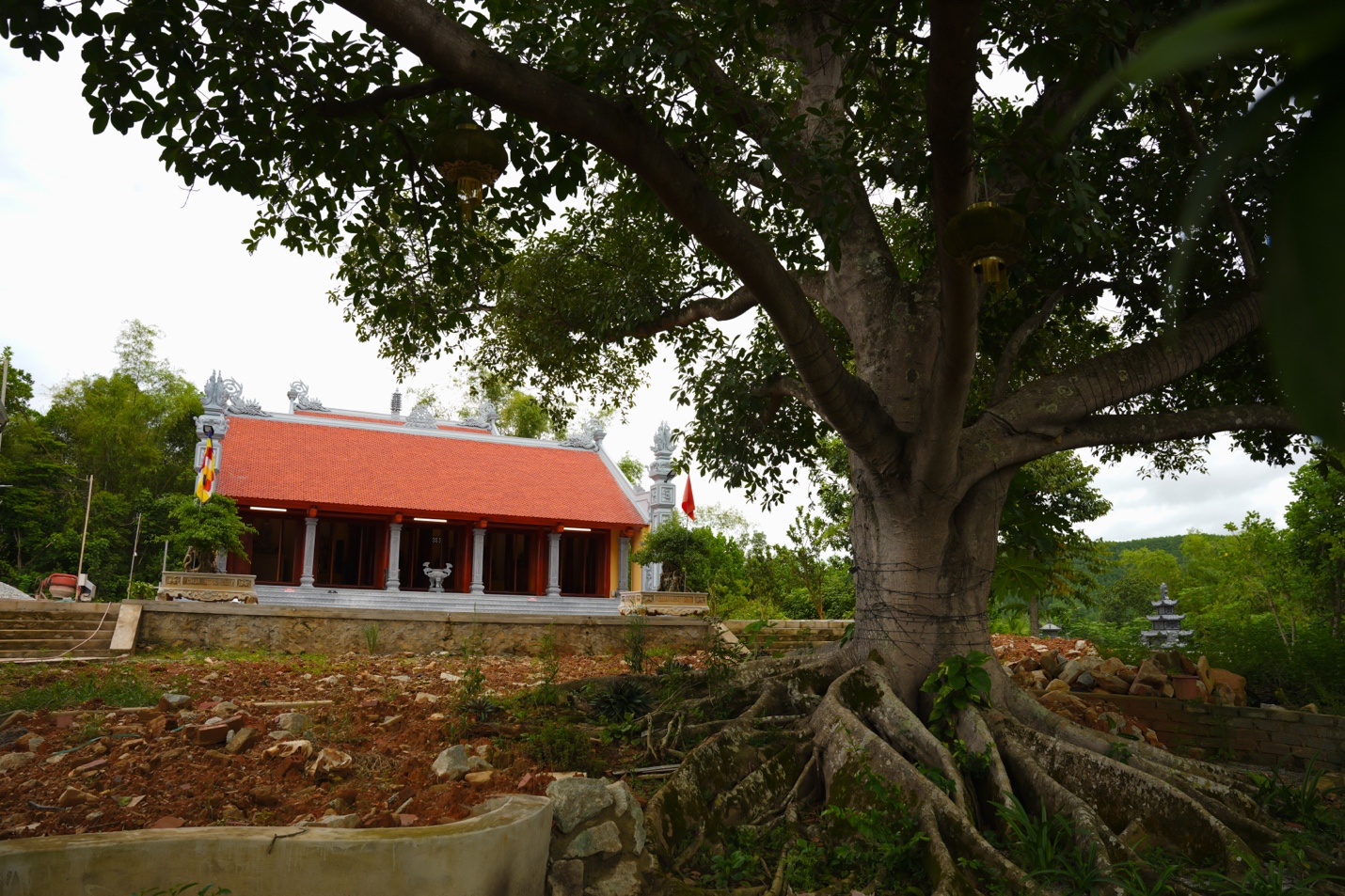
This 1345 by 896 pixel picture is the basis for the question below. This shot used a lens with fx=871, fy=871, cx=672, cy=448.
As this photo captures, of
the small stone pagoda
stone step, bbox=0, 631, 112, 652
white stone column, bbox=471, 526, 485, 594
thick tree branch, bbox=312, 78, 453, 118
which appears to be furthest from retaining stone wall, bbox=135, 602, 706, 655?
white stone column, bbox=471, 526, 485, 594

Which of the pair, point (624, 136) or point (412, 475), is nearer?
point (624, 136)

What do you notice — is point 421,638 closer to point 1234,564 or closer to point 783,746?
point 783,746

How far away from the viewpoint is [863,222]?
7242 millimetres

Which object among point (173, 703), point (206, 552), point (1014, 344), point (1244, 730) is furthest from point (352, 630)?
point (1244, 730)

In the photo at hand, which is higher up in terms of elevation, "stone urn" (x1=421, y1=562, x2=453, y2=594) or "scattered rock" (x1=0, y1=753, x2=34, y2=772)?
"stone urn" (x1=421, y1=562, x2=453, y2=594)

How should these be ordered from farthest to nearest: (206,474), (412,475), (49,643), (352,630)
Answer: (412,475), (206,474), (352,630), (49,643)

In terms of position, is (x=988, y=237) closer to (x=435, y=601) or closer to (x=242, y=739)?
(x=242, y=739)

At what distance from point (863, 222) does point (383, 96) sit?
13.6 feet

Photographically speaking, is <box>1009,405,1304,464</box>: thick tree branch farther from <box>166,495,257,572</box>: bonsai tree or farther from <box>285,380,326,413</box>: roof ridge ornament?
<box>285,380,326,413</box>: roof ridge ornament

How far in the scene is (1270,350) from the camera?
1.23 ft

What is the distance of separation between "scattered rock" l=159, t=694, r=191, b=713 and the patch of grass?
2.33 ft

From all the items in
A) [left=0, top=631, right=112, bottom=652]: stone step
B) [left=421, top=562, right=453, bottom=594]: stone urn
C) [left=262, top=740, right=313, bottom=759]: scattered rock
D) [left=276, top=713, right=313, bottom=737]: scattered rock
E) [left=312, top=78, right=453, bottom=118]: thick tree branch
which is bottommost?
[left=262, top=740, right=313, bottom=759]: scattered rock

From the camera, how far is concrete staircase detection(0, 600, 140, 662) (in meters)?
10.5

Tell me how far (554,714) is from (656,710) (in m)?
0.76
